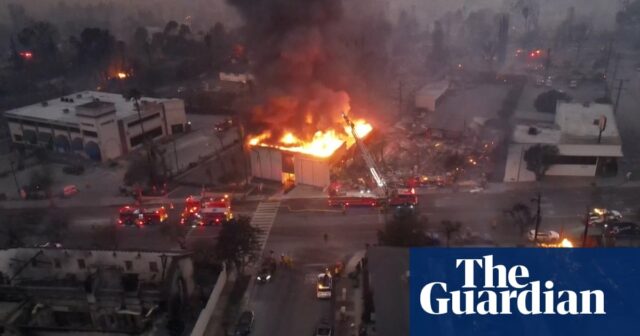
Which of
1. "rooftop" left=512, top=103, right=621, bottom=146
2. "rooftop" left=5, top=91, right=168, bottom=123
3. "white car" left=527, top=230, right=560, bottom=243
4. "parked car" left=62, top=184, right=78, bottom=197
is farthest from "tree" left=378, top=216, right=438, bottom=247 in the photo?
"rooftop" left=5, top=91, right=168, bottom=123

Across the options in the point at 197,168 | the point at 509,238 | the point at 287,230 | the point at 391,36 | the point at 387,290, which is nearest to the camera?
the point at 387,290

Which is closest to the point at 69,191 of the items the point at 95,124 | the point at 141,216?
the point at 95,124

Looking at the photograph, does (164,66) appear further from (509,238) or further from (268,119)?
(509,238)

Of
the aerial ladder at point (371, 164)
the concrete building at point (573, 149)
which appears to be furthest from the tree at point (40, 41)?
the concrete building at point (573, 149)

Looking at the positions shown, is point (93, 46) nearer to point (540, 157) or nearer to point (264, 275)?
point (264, 275)

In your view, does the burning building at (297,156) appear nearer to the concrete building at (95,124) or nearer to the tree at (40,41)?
the concrete building at (95,124)

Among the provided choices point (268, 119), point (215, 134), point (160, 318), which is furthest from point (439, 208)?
point (215, 134)
